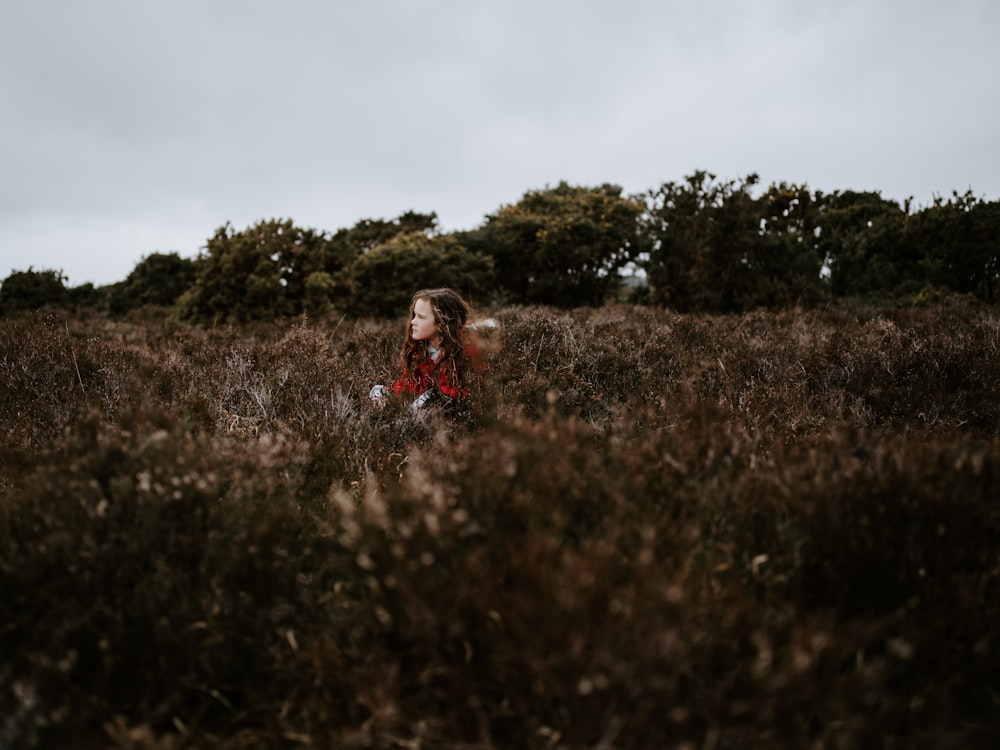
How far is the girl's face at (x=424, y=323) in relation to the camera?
4.67 metres

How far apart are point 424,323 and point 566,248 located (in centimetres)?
1314

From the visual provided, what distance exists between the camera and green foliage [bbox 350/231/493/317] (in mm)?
13531

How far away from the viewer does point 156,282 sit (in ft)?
51.2

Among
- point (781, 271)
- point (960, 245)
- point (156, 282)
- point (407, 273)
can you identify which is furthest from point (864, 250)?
point (156, 282)

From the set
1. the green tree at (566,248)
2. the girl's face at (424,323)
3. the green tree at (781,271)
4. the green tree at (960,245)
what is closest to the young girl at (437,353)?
the girl's face at (424,323)

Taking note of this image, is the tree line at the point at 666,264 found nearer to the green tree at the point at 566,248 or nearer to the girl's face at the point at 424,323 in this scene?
the green tree at the point at 566,248

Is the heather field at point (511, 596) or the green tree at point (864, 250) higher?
the green tree at point (864, 250)

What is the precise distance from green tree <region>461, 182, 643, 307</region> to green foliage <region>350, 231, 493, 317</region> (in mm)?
1262

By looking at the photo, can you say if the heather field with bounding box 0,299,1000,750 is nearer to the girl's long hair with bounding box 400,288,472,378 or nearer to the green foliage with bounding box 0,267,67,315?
the girl's long hair with bounding box 400,288,472,378

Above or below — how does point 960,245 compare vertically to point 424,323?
above

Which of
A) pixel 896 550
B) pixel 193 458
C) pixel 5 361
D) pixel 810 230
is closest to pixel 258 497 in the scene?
pixel 193 458

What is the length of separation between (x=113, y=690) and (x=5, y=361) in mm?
4494

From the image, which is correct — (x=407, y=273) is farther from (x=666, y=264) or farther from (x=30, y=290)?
(x=30, y=290)

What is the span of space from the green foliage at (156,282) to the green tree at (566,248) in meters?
8.27
